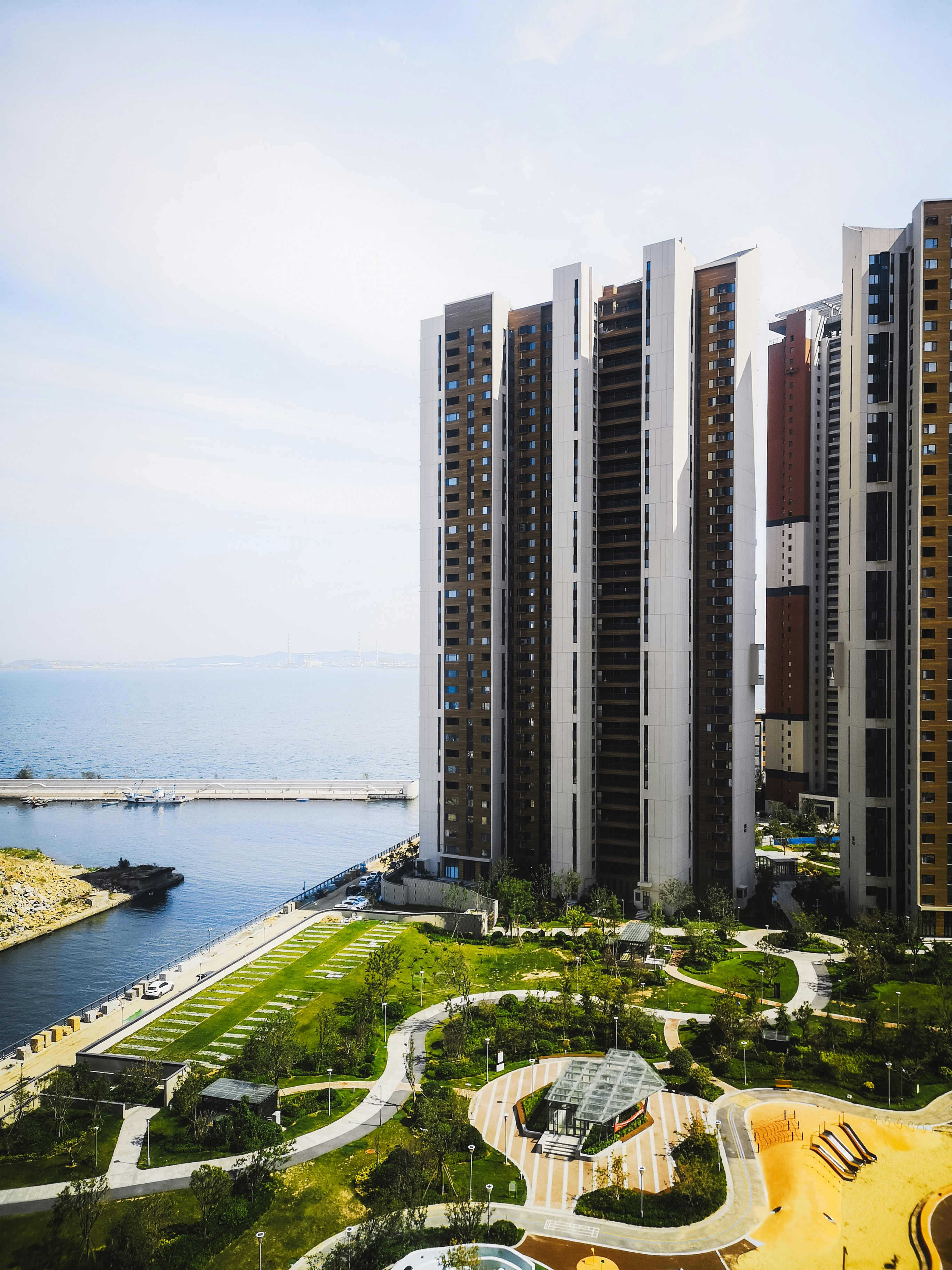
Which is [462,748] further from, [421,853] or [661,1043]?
[661,1043]

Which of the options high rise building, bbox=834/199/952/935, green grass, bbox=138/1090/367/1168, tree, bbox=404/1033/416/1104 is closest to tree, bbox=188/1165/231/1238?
green grass, bbox=138/1090/367/1168

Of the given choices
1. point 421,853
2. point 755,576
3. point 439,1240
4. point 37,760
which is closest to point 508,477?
point 755,576

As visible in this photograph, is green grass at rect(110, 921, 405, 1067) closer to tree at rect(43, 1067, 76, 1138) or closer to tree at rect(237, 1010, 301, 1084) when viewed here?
tree at rect(237, 1010, 301, 1084)

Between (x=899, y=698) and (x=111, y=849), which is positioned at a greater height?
(x=899, y=698)

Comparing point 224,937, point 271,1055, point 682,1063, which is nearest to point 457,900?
point 224,937

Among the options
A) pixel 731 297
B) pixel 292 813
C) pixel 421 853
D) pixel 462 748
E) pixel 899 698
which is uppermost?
pixel 731 297

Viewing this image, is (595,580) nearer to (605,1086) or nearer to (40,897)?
(605,1086)
